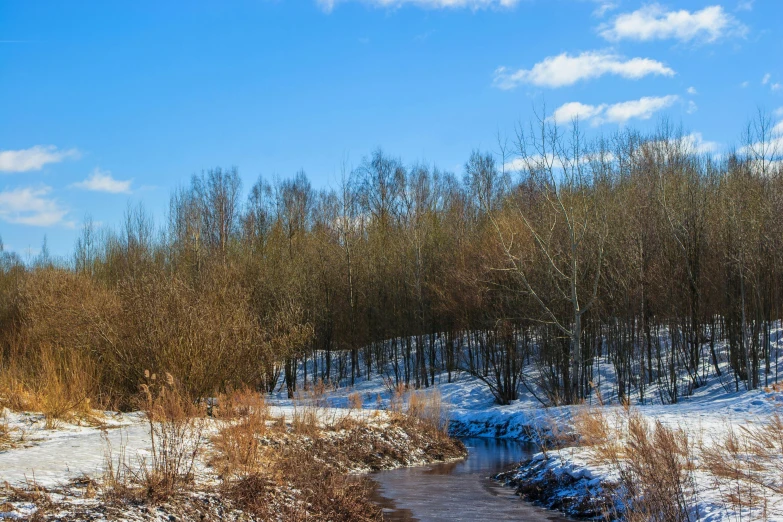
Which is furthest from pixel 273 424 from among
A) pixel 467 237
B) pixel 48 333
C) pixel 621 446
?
pixel 467 237

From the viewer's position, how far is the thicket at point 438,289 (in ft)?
52.2

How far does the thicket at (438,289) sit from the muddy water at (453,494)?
5.21 m

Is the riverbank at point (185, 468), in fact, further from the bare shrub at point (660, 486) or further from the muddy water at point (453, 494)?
the bare shrub at point (660, 486)

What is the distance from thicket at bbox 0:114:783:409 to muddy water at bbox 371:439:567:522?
17.1 feet

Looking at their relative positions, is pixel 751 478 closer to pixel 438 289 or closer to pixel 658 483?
pixel 658 483

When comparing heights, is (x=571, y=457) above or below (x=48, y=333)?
below

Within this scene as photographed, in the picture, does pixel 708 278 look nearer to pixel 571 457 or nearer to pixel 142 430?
pixel 571 457

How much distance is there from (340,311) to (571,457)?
2480 cm

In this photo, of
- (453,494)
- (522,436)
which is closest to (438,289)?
(522,436)

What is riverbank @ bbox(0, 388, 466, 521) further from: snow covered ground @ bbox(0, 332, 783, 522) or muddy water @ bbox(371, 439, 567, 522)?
muddy water @ bbox(371, 439, 567, 522)

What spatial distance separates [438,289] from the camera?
2902cm

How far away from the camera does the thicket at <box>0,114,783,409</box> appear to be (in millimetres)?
15914

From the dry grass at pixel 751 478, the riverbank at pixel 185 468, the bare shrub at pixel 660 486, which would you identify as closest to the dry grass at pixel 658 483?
the bare shrub at pixel 660 486

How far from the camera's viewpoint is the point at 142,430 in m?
12.1
